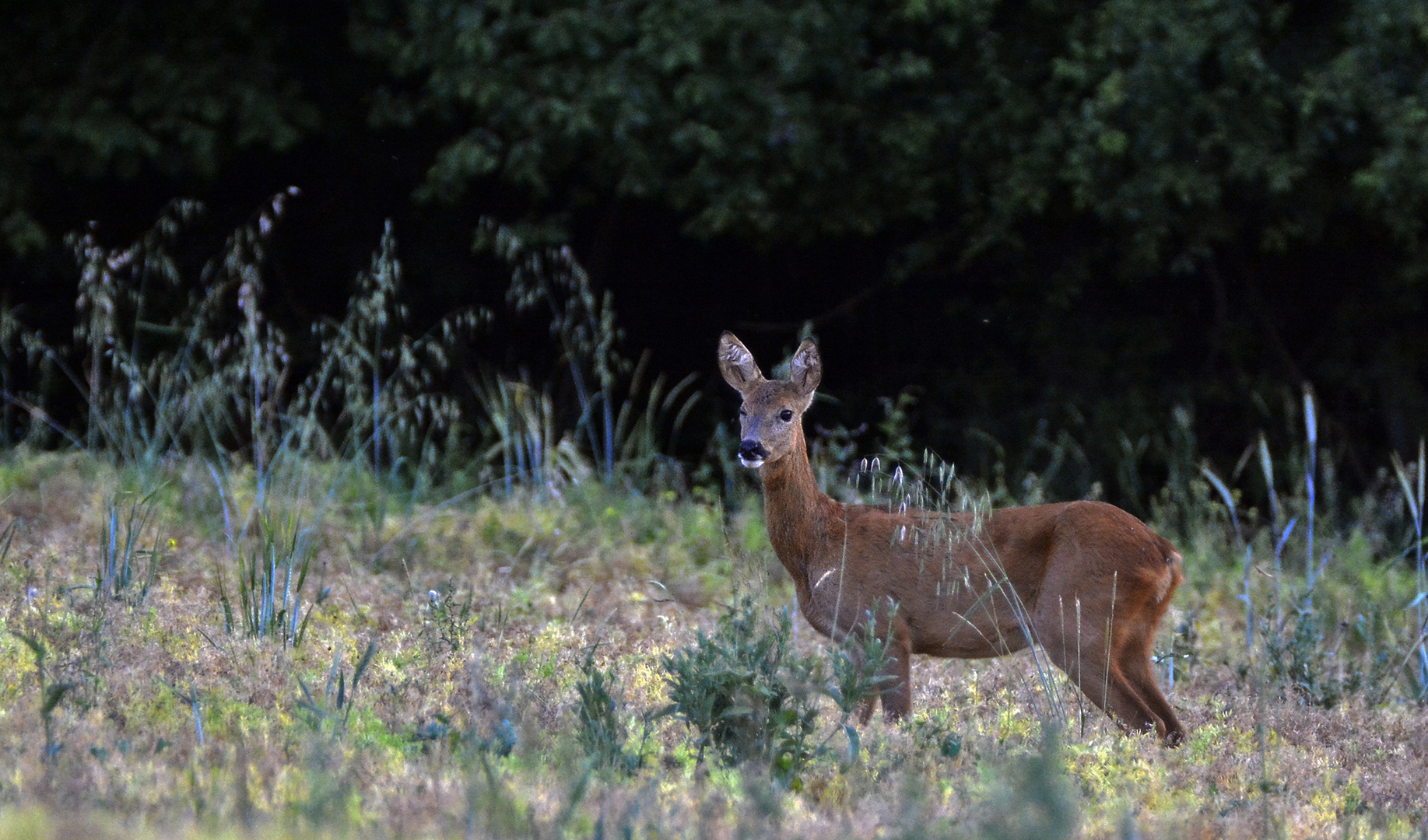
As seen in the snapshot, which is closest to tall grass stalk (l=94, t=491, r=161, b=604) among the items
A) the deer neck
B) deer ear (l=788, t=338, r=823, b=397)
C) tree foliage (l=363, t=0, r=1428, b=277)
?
the deer neck

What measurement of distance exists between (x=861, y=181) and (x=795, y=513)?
20.5 ft

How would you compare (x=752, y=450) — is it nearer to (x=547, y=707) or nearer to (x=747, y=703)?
(x=547, y=707)

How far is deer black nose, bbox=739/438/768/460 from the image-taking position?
5691 millimetres

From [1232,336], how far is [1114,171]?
340 cm

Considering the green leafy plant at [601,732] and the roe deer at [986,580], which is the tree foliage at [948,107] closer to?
the roe deer at [986,580]

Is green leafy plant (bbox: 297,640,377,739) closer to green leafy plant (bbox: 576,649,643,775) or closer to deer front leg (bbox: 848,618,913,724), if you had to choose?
green leafy plant (bbox: 576,649,643,775)

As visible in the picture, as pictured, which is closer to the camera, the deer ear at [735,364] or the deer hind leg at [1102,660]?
the deer hind leg at [1102,660]

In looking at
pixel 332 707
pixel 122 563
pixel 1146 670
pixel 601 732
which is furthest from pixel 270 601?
pixel 1146 670

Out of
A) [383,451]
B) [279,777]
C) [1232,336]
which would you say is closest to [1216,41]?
[1232,336]

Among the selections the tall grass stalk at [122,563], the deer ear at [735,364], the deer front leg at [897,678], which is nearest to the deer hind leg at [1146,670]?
the deer front leg at [897,678]

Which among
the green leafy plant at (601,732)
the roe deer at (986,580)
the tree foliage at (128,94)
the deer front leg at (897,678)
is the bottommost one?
the deer front leg at (897,678)

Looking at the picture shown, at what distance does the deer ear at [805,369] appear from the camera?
235 inches

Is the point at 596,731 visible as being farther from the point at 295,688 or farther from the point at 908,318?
the point at 908,318

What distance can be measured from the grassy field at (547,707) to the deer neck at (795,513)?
0.42 m
